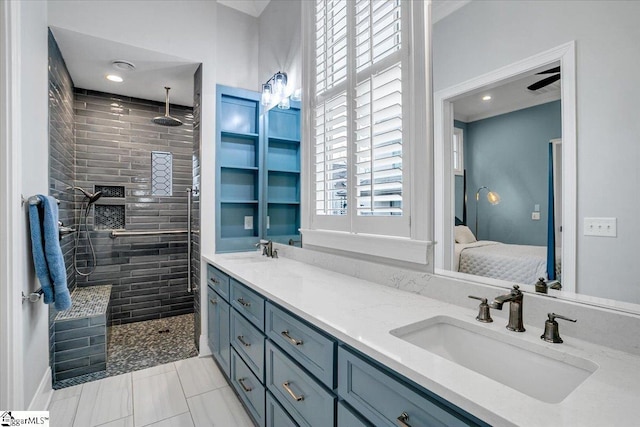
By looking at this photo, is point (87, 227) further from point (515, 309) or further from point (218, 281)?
point (515, 309)

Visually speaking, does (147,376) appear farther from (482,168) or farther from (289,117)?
(482,168)

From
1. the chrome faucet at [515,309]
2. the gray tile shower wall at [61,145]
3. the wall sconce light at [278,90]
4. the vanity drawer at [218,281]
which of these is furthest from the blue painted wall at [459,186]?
the gray tile shower wall at [61,145]

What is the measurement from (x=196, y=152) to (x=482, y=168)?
252 centimetres

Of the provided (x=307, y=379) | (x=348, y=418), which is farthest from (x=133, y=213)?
(x=348, y=418)

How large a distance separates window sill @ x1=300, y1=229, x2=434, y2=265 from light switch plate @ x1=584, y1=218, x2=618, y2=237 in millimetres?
578

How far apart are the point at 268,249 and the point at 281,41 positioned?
1804 mm

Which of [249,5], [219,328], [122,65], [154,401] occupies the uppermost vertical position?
[249,5]

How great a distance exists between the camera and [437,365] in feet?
2.65

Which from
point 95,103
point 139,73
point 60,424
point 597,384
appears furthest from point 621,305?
point 95,103

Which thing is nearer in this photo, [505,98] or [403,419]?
[403,419]

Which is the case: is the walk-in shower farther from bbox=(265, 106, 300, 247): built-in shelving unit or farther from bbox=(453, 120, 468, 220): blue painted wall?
bbox=(453, 120, 468, 220): blue painted wall

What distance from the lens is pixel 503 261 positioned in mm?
1202

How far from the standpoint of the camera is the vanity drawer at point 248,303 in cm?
162

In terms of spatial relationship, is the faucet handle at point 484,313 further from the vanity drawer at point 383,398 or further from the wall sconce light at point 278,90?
the wall sconce light at point 278,90
